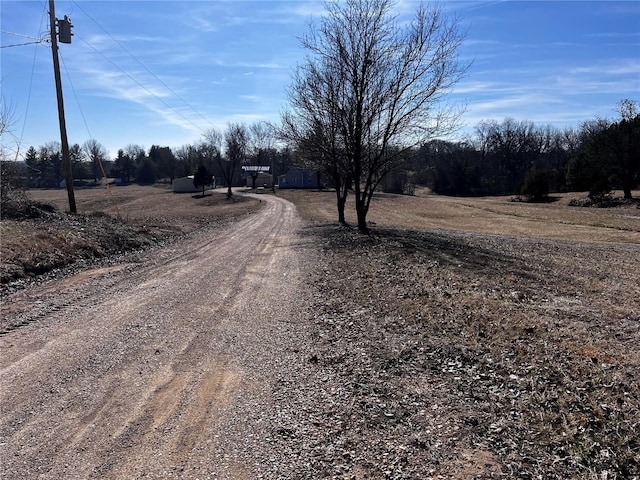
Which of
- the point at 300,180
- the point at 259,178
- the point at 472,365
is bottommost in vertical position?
the point at 472,365

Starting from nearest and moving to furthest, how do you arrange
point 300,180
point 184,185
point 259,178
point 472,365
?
point 472,365 → point 184,185 → point 300,180 → point 259,178

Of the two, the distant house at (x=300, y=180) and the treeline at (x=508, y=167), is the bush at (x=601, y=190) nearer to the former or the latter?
the treeline at (x=508, y=167)

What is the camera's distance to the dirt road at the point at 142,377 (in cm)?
351

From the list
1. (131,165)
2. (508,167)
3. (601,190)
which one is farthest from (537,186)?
(131,165)

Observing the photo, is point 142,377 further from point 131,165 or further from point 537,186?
point 131,165

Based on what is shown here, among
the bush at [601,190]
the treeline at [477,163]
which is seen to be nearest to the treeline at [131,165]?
the treeline at [477,163]

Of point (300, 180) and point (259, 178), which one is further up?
point (259, 178)

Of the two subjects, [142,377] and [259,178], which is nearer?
[142,377]

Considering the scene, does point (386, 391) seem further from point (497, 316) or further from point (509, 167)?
point (509, 167)

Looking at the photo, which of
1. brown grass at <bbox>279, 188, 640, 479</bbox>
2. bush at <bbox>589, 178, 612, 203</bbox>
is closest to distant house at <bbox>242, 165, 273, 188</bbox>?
bush at <bbox>589, 178, 612, 203</bbox>

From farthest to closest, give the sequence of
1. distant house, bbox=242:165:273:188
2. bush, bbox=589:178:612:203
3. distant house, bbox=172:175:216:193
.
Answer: distant house, bbox=242:165:273:188 < distant house, bbox=172:175:216:193 < bush, bbox=589:178:612:203

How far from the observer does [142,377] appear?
493cm

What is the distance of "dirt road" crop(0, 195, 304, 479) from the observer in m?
3.51

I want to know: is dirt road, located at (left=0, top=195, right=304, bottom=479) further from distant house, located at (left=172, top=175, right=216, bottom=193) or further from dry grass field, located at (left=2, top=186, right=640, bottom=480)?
distant house, located at (left=172, top=175, right=216, bottom=193)
